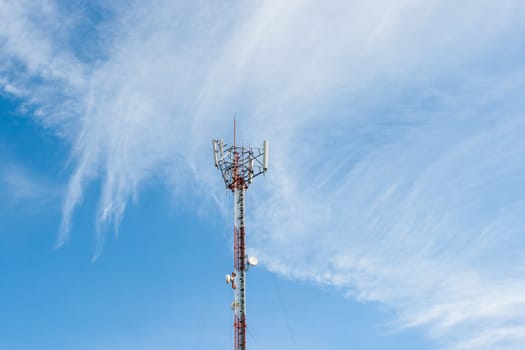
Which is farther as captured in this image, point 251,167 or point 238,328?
point 251,167

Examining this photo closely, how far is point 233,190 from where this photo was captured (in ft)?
217

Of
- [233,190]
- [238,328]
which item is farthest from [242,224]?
[238,328]

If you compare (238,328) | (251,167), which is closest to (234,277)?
(238,328)

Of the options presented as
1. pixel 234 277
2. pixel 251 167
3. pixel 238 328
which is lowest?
pixel 238 328

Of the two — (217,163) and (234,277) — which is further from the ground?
(217,163)

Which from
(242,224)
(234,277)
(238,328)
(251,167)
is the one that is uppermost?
(251,167)

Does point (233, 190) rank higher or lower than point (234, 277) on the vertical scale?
higher

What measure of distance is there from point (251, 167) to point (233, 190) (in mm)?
2919

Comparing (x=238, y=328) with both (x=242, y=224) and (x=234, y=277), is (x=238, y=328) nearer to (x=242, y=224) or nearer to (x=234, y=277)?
(x=234, y=277)

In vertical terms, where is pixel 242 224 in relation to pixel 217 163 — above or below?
below

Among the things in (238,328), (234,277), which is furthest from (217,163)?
(238,328)

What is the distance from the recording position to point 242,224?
64875mm

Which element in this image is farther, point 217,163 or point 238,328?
point 217,163

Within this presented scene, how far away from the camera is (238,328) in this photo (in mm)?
60875
